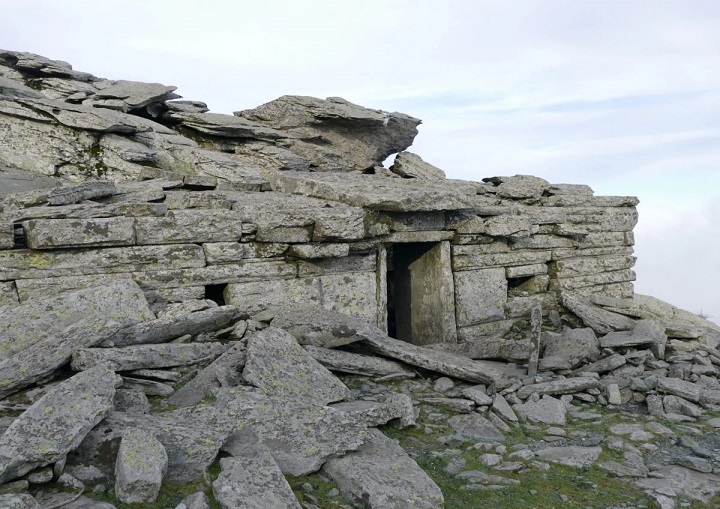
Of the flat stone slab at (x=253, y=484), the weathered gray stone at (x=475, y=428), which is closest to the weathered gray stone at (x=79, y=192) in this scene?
the flat stone slab at (x=253, y=484)

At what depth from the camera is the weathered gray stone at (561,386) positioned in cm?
881

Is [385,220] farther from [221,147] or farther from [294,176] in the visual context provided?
[221,147]

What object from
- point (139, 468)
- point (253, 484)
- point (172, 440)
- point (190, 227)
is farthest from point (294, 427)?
point (190, 227)

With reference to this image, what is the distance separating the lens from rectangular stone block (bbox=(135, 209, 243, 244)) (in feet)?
29.3

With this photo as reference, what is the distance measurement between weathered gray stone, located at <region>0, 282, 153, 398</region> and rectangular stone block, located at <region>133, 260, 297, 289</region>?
0.69 m

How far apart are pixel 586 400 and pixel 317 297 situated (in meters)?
4.19

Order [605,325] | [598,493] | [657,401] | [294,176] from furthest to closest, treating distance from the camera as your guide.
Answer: [294,176] < [605,325] < [657,401] < [598,493]

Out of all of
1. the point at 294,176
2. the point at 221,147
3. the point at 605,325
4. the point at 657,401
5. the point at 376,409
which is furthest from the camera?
the point at 221,147

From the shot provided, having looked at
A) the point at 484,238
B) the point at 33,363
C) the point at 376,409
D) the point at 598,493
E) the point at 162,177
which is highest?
the point at 162,177

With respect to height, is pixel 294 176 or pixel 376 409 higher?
pixel 294 176

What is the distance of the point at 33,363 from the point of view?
6547 millimetres

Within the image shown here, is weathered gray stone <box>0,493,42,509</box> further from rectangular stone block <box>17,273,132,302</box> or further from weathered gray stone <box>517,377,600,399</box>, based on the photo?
weathered gray stone <box>517,377,600,399</box>

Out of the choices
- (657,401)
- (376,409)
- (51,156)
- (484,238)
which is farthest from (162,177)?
(657,401)

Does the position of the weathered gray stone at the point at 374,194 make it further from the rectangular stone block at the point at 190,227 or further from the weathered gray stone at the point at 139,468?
the weathered gray stone at the point at 139,468
